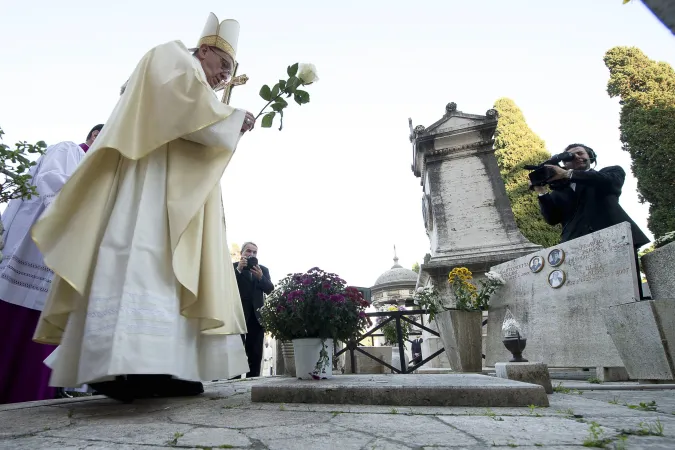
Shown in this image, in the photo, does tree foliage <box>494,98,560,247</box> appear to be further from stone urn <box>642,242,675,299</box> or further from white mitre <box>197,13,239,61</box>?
white mitre <box>197,13,239,61</box>

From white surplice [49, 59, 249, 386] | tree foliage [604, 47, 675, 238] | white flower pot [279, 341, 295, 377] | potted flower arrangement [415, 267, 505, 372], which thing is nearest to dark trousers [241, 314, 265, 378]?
white flower pot [279, 341, 295, 377]

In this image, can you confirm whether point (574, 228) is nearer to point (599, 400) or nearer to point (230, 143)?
point (599, 400)

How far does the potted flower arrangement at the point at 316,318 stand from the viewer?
3004 millimetres

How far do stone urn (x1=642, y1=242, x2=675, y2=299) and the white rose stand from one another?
3.49 metres

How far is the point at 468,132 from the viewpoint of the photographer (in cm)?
837

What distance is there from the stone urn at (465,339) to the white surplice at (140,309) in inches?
144

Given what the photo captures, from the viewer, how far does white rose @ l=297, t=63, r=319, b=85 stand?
8.68 ft

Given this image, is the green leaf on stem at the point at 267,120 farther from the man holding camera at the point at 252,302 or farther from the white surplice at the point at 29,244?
the man holding camera at the point at 252,302

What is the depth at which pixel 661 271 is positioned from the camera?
366 cm

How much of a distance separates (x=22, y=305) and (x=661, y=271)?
5548 mm

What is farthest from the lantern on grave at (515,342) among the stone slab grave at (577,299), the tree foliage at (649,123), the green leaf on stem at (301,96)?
the tree foliage at (649,123)

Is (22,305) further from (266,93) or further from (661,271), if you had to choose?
(661,271)

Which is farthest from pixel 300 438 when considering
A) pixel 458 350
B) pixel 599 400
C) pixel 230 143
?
pixel 458 350

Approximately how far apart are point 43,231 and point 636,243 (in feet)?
16.5
